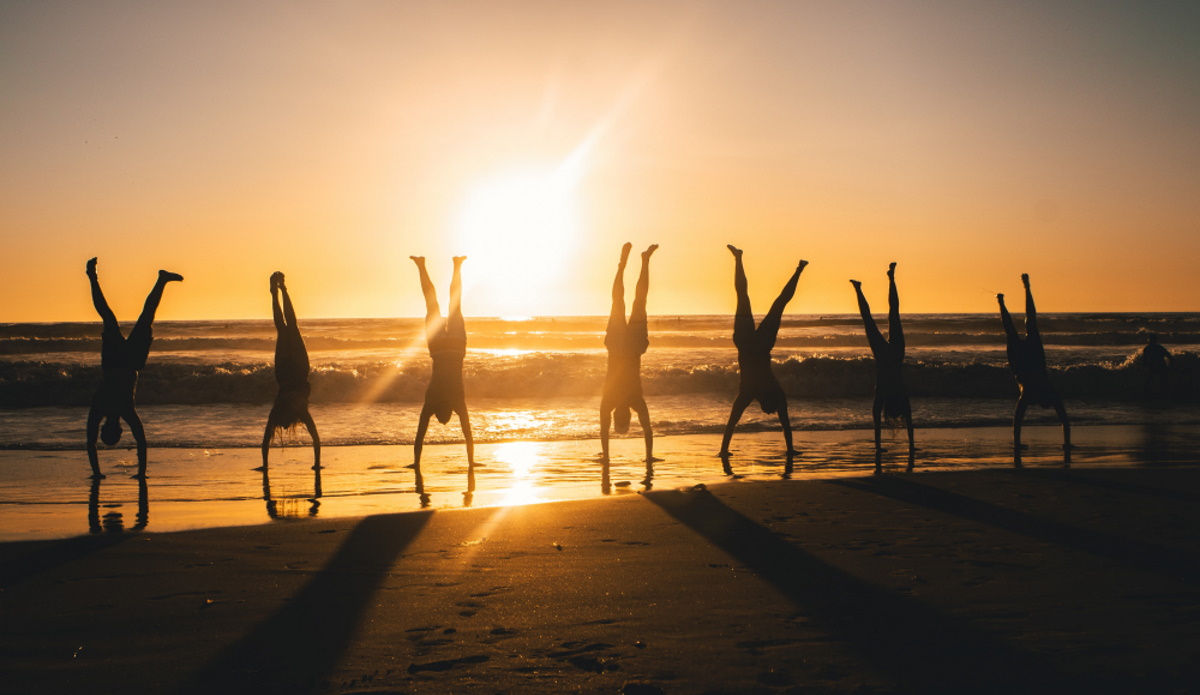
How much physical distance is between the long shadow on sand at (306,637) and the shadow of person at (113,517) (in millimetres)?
2717

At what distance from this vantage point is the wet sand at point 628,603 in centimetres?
399

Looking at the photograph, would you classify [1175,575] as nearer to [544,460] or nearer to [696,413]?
[544,460]

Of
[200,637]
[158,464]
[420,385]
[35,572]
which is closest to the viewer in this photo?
[200,637]

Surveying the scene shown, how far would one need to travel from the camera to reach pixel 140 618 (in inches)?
193

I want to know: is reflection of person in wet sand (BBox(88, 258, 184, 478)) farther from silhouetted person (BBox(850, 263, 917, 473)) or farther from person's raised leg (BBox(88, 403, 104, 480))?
silhouetted person (BBox(850, 263, 917, 473))

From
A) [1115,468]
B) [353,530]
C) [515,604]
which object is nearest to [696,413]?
[1115,468]

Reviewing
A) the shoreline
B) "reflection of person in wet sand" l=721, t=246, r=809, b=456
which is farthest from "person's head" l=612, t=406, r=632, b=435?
"reflection of person in wet sand" l=721, t=246, r=809, b=456

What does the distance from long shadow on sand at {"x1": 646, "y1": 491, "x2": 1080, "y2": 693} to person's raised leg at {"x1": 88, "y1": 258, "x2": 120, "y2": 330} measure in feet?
28.8

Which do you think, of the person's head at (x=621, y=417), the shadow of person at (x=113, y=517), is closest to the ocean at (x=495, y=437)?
the shadow of person at (x=113, y=517)

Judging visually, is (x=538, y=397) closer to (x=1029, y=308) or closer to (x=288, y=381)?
(x=288, y=381)

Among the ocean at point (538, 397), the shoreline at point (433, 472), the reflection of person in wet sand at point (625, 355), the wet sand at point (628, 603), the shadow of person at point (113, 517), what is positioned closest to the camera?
the wet sand at point (628, 603)

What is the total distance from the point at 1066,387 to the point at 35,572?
Answer: 28.5 meters

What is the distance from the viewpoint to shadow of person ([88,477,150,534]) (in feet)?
25.5

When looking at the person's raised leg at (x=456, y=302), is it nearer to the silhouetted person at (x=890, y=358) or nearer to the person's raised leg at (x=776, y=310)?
the person's raised leg at (x=776, y=310)
